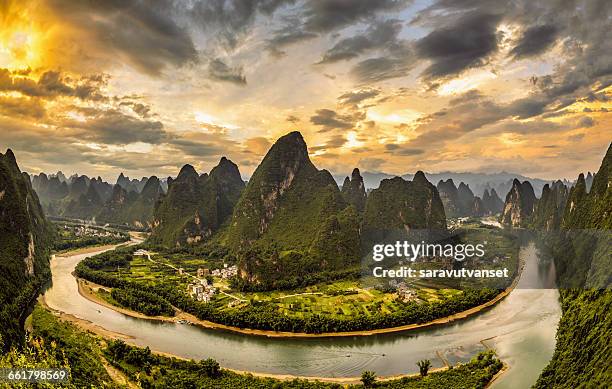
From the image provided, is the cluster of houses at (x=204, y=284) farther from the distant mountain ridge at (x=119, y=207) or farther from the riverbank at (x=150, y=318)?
the distant mountain ridge at (x=119, y=207)

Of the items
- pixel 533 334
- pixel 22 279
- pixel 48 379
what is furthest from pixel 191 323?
pixel 533 334

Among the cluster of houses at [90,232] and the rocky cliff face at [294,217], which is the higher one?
the rocky cliff face at [294,217]

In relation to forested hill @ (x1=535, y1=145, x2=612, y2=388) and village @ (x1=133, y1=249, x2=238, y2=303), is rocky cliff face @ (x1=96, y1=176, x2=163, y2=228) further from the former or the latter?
forested hill @ (x1=535, y1=145, x2=612, y2=388)

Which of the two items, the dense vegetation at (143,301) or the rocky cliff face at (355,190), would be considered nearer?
the dense vegetation at (143,301)

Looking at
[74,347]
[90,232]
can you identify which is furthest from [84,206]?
[74,347]

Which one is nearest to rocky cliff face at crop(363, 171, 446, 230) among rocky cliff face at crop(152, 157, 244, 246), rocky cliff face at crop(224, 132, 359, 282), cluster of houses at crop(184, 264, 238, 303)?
rocky cliff face at crop(224, 132, 359, 282)

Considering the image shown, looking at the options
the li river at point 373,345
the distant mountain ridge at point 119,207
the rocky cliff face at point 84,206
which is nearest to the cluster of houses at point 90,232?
the distant mountain ridge at point 119,207
